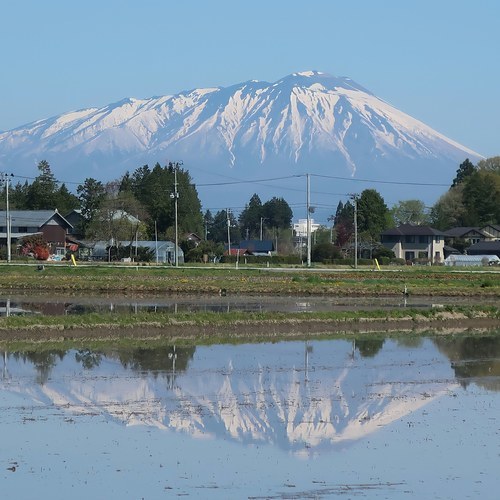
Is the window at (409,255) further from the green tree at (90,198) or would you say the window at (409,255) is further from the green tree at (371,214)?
the green tree at (90,198)

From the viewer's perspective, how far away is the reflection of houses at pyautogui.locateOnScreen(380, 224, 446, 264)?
92.1m

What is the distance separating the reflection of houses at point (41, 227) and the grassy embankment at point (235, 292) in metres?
30.1

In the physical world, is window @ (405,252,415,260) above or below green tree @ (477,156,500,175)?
below

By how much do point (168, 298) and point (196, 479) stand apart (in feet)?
88.8

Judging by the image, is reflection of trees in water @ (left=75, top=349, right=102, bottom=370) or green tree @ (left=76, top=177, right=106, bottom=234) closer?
reflection of trees in water @ (left=75, top=349, right=102, bottom=370)

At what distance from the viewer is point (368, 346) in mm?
23906

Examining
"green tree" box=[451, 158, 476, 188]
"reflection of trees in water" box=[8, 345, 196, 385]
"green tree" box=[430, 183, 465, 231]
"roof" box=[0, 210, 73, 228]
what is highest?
"green tree" box=[451, 158, 476, 188]

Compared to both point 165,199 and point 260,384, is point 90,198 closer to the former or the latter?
point 165,199

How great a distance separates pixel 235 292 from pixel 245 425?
2746 centimetres

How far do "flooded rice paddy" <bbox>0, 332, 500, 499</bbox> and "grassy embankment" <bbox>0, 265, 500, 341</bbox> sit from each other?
3.26 meters

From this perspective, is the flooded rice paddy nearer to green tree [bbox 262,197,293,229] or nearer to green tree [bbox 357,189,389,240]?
green tree [bbox 357,189,389,240]

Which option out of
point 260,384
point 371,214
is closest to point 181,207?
point 371,214

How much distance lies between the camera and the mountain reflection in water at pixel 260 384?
1437 cm

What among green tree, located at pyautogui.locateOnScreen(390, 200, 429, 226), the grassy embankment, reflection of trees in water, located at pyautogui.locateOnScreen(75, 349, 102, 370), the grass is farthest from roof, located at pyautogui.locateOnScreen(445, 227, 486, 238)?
reflection of trees in water, located at pyautogui.locateOnScreen(75, 349, 102, 370)
